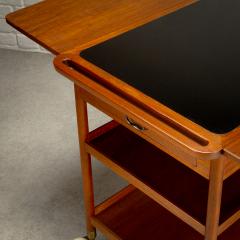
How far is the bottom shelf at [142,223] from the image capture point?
69.9 inches

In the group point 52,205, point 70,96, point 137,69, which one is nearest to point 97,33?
point 137,69

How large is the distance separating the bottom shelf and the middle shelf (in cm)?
23

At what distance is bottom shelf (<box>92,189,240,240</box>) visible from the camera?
1.77 meters

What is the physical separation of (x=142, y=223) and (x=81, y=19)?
69 centimetres

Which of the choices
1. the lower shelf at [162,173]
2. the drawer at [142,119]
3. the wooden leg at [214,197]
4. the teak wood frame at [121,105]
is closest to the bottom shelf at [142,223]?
the teak wood frame at [121,105]

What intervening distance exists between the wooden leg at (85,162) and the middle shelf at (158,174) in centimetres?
3

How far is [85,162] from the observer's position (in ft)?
5.62

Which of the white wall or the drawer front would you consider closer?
the drawer front

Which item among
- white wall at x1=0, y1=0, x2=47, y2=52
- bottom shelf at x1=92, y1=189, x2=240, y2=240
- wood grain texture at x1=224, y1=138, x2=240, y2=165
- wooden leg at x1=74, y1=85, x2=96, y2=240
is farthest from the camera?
white wall at x1=0, y1=0, x2=47, y2=52

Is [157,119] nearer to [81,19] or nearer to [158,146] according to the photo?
[158,146]

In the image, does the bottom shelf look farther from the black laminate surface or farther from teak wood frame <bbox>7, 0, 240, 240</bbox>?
the black laminate surface

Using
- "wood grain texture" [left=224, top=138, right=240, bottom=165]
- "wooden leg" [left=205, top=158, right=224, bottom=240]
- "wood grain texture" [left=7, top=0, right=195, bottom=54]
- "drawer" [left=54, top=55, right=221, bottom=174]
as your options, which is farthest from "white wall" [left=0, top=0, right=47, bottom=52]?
"wood grain texture" [left=224, top=138, right=240, bottom=165]

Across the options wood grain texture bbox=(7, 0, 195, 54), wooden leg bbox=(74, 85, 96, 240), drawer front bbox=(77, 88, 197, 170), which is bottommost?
wooden leg bbox=(74, 85, 96, 240)

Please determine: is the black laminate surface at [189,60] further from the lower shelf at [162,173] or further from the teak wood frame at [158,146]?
the lower shelf at [162,173]
